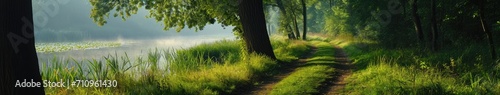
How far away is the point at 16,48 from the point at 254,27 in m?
10.2

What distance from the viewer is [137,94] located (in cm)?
738

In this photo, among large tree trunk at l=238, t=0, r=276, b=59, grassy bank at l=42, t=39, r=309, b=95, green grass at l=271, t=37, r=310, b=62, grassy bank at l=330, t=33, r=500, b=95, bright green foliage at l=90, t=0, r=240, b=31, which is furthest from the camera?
bright green foliage at l=90, t=0, r=240, b=31

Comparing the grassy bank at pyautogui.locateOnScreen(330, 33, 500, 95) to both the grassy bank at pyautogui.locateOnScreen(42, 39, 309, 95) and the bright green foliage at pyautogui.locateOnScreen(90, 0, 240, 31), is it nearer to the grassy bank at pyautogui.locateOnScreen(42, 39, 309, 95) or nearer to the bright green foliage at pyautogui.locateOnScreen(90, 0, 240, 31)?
the grassy bank at pyautogui.locateOnScreen(42, 39, 309, 95)

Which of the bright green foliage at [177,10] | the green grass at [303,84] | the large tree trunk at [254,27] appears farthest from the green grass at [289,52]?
the green grass at [303,84]

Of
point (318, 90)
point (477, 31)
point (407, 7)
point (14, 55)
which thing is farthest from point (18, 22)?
point (407, 7)

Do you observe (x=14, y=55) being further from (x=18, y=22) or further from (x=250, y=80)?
(x=250, y=80)

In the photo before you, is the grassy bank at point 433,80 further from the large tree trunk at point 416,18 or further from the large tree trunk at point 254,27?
the large tree trunk at point 254,27

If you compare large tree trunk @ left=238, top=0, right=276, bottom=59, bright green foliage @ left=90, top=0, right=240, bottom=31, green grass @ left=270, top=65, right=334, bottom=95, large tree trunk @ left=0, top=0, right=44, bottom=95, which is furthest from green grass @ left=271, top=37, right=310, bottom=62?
Answer: large tree trunk @ left=0, top=0, right=44, bottom=95

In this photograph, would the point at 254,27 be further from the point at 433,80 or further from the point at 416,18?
the point at 433,80

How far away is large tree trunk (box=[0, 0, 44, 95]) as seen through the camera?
16.6ft

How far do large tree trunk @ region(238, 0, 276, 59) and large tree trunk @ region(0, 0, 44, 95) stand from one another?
970 cm

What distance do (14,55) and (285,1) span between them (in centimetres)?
4036
